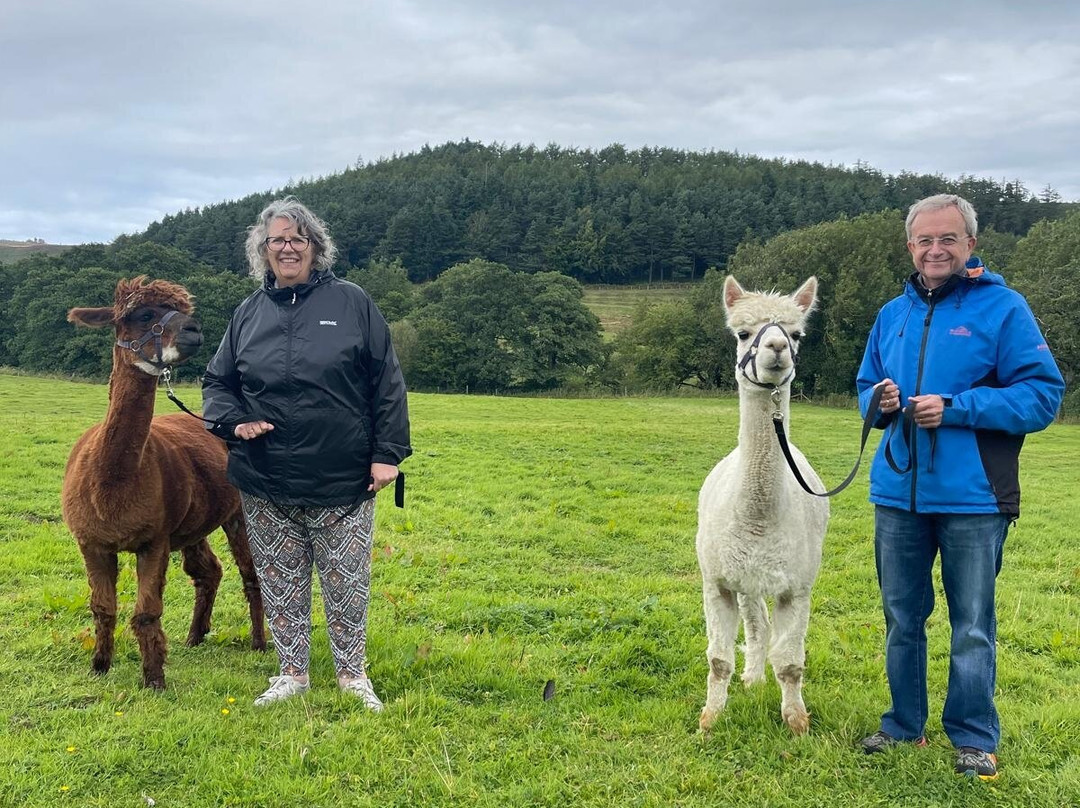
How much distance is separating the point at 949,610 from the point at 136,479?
427cm

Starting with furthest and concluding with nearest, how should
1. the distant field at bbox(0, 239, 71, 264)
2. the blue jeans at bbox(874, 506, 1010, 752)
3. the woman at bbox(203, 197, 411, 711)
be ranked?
1. the distant field at bbox(0, 239, 71, 264)
2. the woman at bbox(203, 197, 411, 711)
3. the blue jeans at bbox(874, 506, 1010, 752)

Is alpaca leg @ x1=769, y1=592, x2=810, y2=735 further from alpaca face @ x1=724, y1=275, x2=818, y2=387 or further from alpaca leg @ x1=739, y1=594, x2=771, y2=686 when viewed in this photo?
alpaca face @ x1=724, y1=275, x2=818, y2=387

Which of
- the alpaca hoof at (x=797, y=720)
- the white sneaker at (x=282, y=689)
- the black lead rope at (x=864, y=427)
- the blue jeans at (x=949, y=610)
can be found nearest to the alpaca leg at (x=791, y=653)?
the alpaca hoof at (x=797, y=720)

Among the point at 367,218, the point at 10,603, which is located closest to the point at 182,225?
the point at 367,218

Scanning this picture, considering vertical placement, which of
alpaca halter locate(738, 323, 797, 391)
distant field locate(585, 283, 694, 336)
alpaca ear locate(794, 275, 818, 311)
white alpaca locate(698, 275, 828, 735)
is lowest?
white alpaca locate(698, 275, 828, 735)

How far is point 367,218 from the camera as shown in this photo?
94.9 metres

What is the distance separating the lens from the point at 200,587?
4953 millimetres

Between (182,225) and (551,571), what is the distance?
97.8 meters

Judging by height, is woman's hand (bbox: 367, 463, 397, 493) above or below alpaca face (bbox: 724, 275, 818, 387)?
below

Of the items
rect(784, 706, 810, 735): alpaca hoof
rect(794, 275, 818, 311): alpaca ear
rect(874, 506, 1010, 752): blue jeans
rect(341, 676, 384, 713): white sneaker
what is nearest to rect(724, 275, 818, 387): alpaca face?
rect(794, 275, 818, 311): alpaca ear

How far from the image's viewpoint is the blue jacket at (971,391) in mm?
3066

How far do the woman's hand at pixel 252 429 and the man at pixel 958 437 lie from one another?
3039 mm

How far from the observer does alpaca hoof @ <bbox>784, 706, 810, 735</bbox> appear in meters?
3.81

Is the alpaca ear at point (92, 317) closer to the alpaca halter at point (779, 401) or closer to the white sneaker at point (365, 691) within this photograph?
the white sneaker at point (365, 691)
